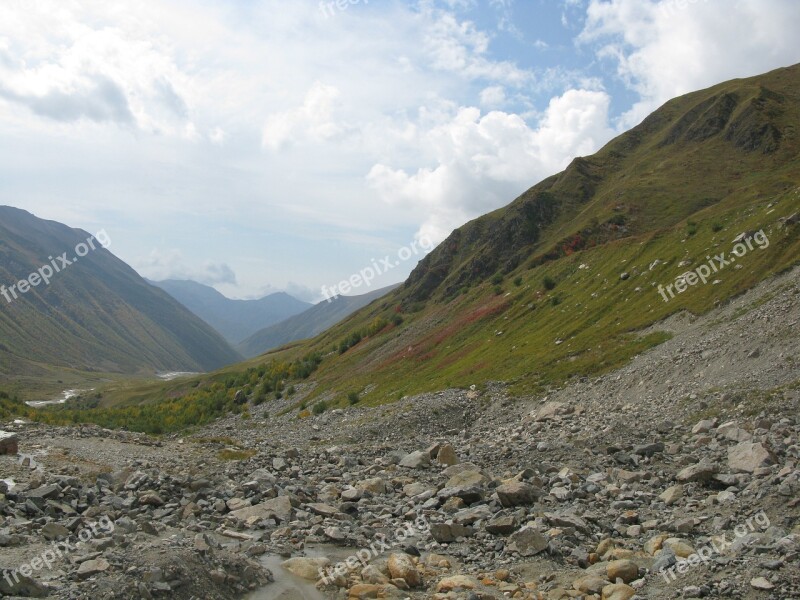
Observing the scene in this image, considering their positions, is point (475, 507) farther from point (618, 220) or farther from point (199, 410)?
point (199, 410)

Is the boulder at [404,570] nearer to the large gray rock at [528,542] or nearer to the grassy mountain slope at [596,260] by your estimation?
the large gray rock at [528,542]

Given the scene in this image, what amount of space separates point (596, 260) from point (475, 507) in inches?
2720

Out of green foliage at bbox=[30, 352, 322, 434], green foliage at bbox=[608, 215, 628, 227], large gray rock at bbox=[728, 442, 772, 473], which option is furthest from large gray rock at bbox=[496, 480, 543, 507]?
green foliage at bbox=[30, 352, 322, 434]

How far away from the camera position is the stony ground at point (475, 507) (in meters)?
14.8

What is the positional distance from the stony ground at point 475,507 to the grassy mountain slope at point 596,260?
15.4 meters

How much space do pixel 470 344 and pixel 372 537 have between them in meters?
60.5

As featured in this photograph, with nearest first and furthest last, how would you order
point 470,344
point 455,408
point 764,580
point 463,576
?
1. point 764,580
2. point 463,576
3. point 455,408
4. point 470,344

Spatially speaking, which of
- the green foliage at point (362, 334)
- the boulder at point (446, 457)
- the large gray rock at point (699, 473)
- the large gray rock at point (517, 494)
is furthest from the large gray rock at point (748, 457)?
the green foliage at point (362, 334)

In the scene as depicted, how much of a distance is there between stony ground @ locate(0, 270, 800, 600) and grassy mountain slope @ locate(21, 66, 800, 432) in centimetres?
1544

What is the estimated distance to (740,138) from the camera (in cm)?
11538

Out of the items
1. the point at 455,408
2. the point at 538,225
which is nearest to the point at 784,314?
the point at 455,408

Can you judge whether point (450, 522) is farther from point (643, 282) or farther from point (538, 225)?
point (538, 225)

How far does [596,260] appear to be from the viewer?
83.7m

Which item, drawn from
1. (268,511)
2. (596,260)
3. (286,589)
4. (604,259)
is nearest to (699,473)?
(286,589)
